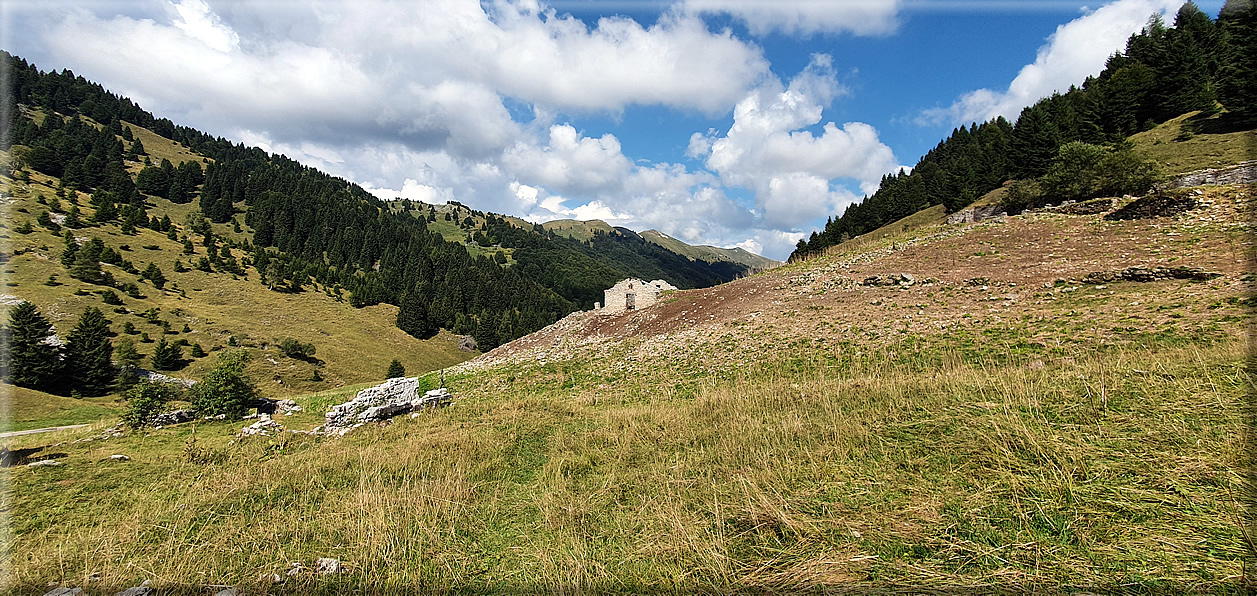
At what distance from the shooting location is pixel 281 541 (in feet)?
17.7

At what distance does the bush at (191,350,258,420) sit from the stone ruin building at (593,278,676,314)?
74.1 ft

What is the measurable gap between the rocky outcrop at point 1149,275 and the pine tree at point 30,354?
68.2 metres

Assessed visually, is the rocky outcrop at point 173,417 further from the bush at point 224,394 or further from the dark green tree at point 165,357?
the dark green tree at point 165,357

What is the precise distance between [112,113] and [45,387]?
194 metres

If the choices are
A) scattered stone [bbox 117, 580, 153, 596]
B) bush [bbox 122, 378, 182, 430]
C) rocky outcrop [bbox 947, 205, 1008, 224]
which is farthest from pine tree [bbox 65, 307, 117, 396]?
rocky outcrop [bbox 947, 205, 1008, 224]

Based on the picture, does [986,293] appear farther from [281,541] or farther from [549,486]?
[281,541]

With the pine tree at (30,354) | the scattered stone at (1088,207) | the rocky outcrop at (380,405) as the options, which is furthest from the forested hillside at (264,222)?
the scattered stone at (1088,207)

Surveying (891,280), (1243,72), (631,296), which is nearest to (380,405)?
(631,296)

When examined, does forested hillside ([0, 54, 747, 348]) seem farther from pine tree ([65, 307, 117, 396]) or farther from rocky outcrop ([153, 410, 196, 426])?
rocky outcrop ([153, 410, 196, 426])

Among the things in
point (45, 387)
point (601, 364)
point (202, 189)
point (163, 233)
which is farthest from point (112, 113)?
point (601, 364)

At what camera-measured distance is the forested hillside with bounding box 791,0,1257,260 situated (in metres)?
35.2

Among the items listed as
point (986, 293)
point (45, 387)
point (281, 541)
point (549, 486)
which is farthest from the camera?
point (45, 387)

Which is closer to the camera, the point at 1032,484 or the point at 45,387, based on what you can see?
the point at 1032,484

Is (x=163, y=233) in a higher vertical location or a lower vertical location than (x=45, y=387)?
higher
